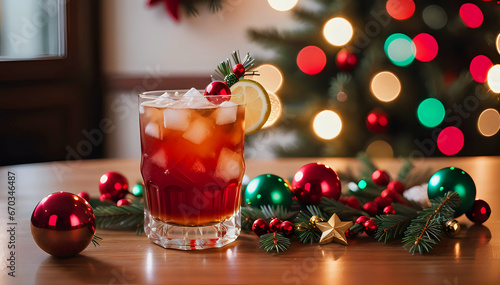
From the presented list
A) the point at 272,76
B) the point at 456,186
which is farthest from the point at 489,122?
the point at 456,186

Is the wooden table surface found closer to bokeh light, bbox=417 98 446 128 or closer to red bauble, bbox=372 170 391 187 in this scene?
red bauble, bbox=372 170 391 187

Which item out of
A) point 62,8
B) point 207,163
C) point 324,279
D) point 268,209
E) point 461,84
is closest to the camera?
point 324,279

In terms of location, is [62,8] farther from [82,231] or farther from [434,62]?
[82,231]

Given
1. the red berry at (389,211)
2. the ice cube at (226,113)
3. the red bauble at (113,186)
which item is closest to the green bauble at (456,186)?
the red berry at (389,211)

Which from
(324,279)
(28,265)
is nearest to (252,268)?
(324,279)

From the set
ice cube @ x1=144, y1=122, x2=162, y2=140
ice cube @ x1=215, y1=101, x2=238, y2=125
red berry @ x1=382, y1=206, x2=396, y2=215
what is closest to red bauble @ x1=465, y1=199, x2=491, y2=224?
red berry @ x1=382, y1=206, x2=396, y2=215

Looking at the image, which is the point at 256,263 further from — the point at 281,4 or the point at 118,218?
the point at 281,4

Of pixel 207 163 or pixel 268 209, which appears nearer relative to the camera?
pixel 207 163

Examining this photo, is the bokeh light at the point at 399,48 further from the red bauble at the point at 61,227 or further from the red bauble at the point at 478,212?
the red bauble at the point at 61,227

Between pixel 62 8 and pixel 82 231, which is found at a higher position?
pixel 62 8
